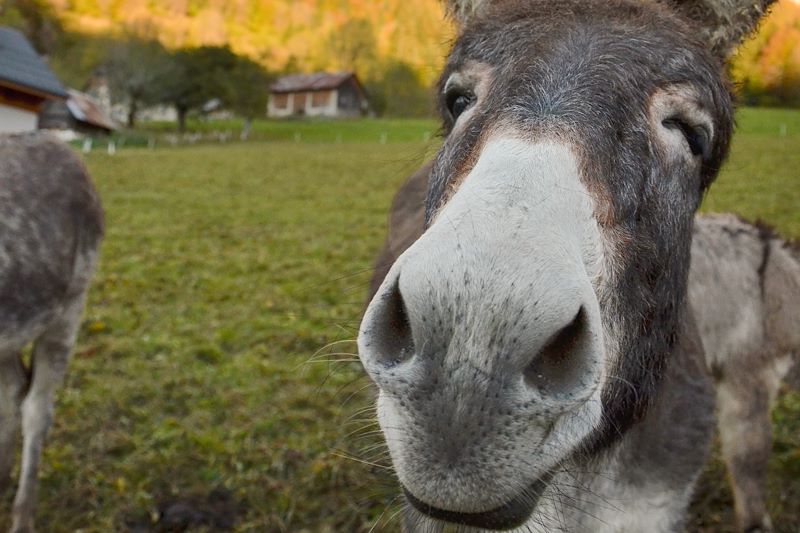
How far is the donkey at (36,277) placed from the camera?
3475 mm

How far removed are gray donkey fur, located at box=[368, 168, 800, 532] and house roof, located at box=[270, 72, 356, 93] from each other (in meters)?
56.2

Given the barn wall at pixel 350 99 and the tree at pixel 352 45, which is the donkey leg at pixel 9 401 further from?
the barn wall at pixel 350 99

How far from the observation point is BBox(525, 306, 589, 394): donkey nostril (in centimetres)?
117

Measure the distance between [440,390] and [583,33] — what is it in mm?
1199

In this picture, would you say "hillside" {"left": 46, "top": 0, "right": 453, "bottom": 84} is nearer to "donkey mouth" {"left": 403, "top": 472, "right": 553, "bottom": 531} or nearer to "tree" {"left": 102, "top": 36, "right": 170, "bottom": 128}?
"tree" {"left": 102, "top": 36, "right": 170, "bottom": 128}

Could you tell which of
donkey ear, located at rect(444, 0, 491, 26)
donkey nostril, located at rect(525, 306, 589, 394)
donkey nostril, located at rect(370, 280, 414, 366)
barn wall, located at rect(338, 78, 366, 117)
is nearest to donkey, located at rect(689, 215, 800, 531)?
donkey ear, located at rect(444, 0, 491, 26)

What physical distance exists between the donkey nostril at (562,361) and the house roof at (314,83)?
192ft

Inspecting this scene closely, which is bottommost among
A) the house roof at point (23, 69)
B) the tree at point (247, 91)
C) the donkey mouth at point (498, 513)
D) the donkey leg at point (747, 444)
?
the tree at point (247, 91)

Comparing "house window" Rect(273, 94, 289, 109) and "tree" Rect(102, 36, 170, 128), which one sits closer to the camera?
"tree" Rect(102, 36, 170, 128)

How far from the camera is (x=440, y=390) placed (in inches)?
46.4

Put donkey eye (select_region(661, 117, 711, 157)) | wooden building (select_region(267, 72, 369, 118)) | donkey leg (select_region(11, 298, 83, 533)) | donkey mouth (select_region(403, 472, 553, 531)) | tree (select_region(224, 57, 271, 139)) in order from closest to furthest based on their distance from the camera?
donkey mouth (select_region(403, 472, 553, 531)) → donkey eye (select_region(661, 117, 711, 157)) → donkey leg (select_region(11, 298, 83, 533)) → tree (select_region(224, 57, 271, 139)) → wooden building (select_region(267, 72, 369, 118))

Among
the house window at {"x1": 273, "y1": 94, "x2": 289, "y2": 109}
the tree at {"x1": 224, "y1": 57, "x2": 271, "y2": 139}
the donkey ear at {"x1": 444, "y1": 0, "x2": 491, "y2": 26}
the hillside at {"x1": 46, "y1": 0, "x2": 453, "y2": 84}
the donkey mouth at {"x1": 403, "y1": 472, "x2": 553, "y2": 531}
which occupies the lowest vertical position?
the house window at {"x1": 273, "y1": 94, "x2": 289, "y2": 109}

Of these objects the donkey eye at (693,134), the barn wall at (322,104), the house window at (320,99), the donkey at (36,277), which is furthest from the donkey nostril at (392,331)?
the house window at (320,99)

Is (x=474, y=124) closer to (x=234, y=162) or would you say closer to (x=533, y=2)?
(x=533, y=2)
